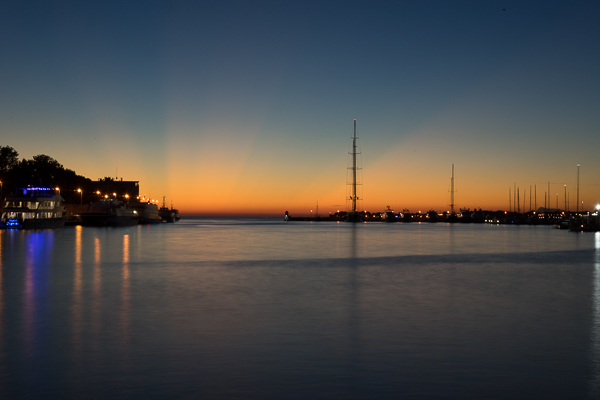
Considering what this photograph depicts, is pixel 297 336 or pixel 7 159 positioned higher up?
pixel 7 159

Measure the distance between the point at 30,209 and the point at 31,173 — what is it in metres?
41.6

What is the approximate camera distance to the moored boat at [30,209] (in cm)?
11812

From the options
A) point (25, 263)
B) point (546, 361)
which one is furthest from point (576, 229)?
point (546, 361)

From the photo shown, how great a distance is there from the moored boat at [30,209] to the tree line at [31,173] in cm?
2239

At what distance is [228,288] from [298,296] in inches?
190

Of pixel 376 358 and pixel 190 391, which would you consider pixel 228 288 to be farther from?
pixel 190 391

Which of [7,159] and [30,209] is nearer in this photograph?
[30,209]

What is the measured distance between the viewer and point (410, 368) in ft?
44.5

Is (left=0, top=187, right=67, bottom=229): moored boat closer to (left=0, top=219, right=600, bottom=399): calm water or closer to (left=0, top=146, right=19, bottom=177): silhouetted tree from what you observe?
(left=0, top=146, right=19, bottom=177): silhouetted tree

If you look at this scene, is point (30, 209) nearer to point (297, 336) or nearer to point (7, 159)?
point (7, 159)

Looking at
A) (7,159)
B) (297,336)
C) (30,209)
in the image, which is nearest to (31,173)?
(7,159)

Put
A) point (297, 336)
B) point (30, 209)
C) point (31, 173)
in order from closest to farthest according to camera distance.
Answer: point (297, 336) < point (30, 209) < point (31, 173)

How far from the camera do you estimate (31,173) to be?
515 ft

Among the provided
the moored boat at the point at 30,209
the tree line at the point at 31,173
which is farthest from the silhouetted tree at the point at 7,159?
the moored boat at the point at 30,209
